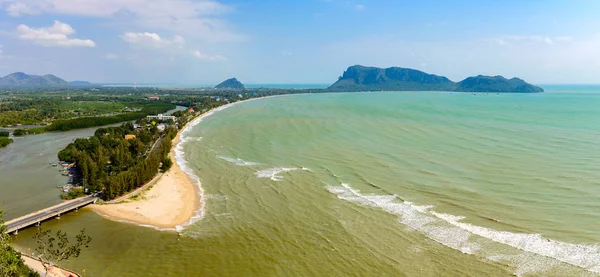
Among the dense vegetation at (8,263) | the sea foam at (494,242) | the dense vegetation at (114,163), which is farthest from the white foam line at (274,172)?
the dense vegetation at (8,263)

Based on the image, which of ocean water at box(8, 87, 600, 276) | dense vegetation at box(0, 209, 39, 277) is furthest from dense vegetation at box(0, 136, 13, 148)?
dense vegetation at box(0, 209, 39, 277)

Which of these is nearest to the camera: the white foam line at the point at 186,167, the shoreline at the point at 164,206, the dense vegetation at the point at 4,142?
the white foam line at the point at 186,167

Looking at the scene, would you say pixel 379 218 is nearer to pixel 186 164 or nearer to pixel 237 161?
pixel 237 161

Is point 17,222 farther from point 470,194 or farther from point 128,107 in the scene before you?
point 128,107

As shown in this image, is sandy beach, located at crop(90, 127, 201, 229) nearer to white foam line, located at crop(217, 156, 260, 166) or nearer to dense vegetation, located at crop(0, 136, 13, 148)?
white foam line, located at crop(217, 156, 260, 166)

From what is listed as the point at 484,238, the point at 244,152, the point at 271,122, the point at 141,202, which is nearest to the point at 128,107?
the point at 271,122

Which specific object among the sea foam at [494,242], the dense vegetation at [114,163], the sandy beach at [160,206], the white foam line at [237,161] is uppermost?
the dense vegetation at [114,163]

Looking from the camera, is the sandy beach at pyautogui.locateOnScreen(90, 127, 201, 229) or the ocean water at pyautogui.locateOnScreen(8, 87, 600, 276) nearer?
the ocean water at pyautogui.locateOnScreen(8, 87, 600, 276)

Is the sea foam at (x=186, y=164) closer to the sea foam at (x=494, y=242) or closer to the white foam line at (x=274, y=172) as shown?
the white foam line at (x=274, y=172)
